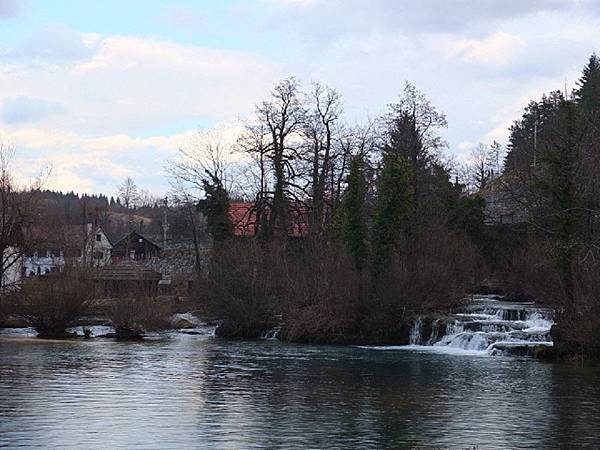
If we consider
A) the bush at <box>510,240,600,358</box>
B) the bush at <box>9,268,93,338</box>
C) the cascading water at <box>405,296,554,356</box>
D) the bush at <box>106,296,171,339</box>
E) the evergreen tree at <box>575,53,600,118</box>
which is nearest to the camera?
the bush at <box>510,240,600,358</box>

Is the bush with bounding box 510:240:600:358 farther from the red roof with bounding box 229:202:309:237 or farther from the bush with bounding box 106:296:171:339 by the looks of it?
the red roof with bounding box 229:202:309:237

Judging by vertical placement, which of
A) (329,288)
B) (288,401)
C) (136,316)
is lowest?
(288,401)

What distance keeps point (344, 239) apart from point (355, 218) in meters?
1.31

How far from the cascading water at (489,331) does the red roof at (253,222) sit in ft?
58.3

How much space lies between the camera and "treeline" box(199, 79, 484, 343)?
4856 cm

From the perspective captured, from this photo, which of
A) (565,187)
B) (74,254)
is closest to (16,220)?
(74,254)

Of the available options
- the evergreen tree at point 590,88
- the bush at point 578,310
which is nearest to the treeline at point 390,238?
the bush at point 578,310

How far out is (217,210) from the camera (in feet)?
225

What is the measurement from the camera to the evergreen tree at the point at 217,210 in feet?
223

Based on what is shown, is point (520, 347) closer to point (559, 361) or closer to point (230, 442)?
point (559, 361)

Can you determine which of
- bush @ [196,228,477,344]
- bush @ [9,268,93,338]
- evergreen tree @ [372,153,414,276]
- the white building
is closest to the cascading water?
bush @ [196,228,477,344]

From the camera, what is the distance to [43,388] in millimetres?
26297

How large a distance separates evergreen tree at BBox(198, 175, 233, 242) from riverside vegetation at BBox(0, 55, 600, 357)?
100 millimetres

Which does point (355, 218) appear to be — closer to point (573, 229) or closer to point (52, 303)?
point (573, 229)
